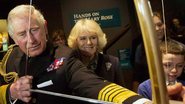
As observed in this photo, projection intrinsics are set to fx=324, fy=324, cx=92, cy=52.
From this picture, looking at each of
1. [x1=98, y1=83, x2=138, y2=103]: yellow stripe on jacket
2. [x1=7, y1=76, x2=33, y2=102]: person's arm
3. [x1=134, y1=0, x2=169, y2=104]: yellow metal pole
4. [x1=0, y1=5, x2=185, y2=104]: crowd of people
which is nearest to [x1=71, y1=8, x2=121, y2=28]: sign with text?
[x1=0, y1=5, x2=185, y2=104]: crowd of people

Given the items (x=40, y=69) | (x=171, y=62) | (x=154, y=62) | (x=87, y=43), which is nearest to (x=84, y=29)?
(x=87, y=43)

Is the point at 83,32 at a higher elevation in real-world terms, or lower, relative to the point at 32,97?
higher

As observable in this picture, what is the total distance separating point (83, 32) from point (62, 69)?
0.40 metres

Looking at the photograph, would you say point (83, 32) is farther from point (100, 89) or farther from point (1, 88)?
point (100, 89)

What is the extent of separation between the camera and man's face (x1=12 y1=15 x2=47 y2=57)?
0.72 m

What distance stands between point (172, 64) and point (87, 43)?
1.58 feet

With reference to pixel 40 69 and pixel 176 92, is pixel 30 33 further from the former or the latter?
pixel 176 92

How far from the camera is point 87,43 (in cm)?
107

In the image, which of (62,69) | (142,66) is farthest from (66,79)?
(142,66)

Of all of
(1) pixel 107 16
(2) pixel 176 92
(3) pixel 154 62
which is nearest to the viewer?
(3) pixel 154 62

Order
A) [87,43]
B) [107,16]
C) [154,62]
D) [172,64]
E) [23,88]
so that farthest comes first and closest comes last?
1. [107,16]
2. [87,43]
3. [23,88]
4. [172,64]
5. [154,62]

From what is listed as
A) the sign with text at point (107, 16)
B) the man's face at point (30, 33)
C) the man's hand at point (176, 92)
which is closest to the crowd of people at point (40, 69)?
the man's face at point (30, 33)

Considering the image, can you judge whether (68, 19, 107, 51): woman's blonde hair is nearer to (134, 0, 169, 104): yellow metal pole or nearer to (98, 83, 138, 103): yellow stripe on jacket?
(98, 83, 138, 103): yellow stripe on jacket

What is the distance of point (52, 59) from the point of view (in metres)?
0.77
